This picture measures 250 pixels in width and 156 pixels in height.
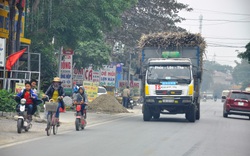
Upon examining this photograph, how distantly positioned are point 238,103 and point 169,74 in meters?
9.96

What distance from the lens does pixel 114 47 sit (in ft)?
206

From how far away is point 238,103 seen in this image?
112 ft

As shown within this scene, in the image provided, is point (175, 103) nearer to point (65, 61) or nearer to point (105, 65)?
point (65, 61)

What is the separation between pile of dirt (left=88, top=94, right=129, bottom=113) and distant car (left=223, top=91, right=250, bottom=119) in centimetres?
640

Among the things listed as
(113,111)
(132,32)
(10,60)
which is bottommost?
(113,111)

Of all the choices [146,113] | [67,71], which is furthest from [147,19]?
[146,113]

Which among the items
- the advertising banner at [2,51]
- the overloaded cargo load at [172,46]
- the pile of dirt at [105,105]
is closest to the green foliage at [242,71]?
the pile of dirt at [105,105]

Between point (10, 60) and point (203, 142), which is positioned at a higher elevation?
point (10, 60)

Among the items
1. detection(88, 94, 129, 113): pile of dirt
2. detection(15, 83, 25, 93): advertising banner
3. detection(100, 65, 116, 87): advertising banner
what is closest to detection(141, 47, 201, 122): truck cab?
detection(15, 83, 25, 93): advertising banner

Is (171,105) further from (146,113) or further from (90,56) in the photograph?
(90,56)

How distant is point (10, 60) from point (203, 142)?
38.7 feet

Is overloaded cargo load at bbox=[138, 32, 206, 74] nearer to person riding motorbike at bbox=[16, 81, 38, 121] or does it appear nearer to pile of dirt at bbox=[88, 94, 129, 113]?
pile of dirt at bbox=[88, 94, 129, 113]

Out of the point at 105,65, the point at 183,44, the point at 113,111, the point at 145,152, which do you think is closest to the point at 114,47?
the point at 105,65

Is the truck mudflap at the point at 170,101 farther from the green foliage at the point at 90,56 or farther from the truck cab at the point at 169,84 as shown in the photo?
the green foliage at the point at 90,56
